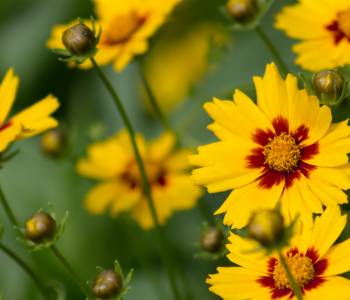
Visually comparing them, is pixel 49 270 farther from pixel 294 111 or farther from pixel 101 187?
pixel 294 111

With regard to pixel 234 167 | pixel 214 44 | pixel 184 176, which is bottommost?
pixel 184 176

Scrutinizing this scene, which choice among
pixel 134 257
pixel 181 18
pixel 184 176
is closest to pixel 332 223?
pixel 184 176

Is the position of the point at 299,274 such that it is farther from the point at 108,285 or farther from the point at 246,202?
the point at 108,285

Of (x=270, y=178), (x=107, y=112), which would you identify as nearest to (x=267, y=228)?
(x=270, y=178)

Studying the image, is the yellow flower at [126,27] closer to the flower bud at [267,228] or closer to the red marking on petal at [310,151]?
the red marking on petal at [310,151]

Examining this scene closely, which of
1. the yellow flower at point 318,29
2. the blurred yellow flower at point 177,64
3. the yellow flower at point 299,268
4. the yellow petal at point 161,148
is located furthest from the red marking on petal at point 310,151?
the blurred yellow flower at point 177,64

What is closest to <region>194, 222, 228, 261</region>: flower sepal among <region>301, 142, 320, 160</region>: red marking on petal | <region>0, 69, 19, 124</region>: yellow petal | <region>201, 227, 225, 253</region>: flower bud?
<region>201, 227, 225, 253</region>: flower bud
